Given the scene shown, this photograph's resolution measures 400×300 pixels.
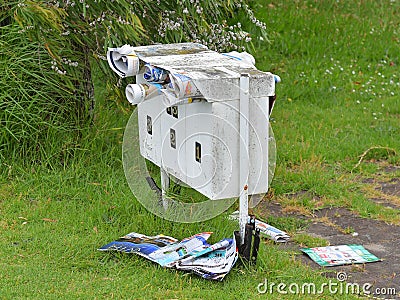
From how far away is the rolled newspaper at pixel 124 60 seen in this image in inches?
187

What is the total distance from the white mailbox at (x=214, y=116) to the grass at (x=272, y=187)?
527 mm

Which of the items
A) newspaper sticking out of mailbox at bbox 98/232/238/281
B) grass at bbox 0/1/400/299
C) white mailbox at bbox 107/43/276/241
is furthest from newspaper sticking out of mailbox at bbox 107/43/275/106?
grass at bbox 0/1/400/299

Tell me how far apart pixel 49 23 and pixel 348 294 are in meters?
2.61

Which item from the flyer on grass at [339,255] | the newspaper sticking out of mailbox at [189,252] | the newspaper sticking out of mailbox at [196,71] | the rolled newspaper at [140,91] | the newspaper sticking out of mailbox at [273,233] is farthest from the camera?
the newspaper sticking out of mailbox at [273,233]

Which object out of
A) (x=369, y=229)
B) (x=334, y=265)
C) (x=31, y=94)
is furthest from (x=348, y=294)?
(x=31, y=94)

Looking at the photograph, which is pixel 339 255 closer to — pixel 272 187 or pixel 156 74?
pixel 272 187

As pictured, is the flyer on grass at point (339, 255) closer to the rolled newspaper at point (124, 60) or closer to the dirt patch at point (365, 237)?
the dirt patch at point (365, 237)

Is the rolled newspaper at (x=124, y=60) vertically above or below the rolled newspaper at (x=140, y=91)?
above

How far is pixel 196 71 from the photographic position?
4.27 m

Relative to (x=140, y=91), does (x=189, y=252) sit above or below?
below

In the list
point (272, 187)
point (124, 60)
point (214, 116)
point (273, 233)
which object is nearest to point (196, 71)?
point (214, 116)

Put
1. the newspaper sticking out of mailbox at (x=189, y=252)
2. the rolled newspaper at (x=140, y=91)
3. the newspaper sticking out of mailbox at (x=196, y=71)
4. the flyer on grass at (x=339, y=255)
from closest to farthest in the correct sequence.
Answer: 1. the newspaper sticking out of mailbox at (x=196, y=71)
2. the newspaper sticking out of mailbox at (x=189, y=252)
3. the rolled newspaper at (x=140, y=91)
4. the flyer on grass at (x=339, y=255)

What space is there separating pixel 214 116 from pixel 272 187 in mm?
1814

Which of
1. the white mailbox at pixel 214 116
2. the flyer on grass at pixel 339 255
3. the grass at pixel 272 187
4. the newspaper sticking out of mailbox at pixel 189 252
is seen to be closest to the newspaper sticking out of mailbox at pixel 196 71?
the white mailbox at pixel 214 116
